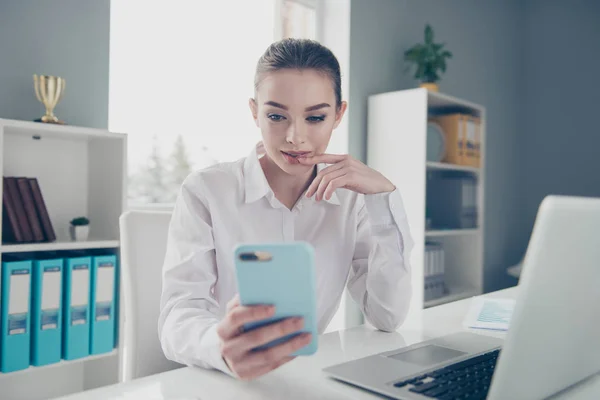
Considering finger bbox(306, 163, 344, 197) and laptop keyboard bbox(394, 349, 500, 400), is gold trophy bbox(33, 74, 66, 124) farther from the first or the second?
laptop keyboard bbox(394, 349, 500, 400)

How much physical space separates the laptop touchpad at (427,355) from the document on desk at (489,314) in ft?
0.89

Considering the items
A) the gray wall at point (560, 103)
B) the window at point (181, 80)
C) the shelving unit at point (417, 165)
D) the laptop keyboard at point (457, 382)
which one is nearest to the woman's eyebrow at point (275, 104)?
the laptop keyboard at point (457, 382)

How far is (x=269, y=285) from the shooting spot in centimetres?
67

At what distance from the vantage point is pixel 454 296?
3.11 m

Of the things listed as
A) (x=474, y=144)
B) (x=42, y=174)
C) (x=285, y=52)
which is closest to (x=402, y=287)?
(x=285, y=52)

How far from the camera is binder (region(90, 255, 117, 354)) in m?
1.92

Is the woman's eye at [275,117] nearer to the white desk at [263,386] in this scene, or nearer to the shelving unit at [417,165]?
the white desk at [263,386]

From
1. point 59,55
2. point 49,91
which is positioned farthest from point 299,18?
point 49,91

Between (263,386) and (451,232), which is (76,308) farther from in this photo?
(451,232)

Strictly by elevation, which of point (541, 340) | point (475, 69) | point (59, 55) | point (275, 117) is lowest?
point (541, 340)

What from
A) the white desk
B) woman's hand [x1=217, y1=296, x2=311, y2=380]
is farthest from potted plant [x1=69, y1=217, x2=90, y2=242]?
woman's hand [x1=217, y1=296, x2=311, y2=380]

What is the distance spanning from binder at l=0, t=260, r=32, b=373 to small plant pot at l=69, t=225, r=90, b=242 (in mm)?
240

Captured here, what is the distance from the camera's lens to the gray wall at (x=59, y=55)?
1.94 m

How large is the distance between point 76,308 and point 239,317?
142 cm
